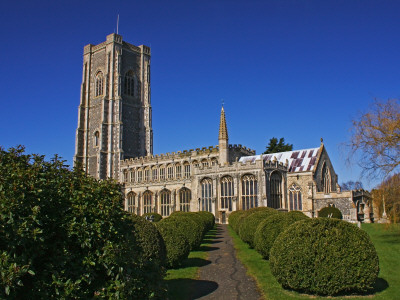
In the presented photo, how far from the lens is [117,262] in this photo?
5.54 m

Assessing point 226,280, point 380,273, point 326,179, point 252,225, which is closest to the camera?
point 226,280

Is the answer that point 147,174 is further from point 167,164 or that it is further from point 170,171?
point 170,171

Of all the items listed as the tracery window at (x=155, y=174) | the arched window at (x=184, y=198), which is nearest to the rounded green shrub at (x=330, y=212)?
the arched window at (x=184, y=198)

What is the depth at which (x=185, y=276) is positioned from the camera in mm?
12711

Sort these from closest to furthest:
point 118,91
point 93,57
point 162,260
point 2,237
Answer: point 2,237 < point 162,260 < point 118,91 < point 93,57

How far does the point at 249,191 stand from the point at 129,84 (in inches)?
1516

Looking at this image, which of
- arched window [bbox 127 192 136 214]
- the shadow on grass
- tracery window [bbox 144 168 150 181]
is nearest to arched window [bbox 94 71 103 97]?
tracery window [bbox 144 168 150 181]

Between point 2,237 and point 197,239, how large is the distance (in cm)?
1463

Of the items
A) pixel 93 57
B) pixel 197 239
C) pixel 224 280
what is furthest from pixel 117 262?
pixel 93 57

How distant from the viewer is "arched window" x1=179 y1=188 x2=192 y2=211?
4753 centimetres

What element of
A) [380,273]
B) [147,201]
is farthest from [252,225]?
[147,201]

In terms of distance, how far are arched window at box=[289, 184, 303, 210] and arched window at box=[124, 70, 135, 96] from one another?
1521 inches

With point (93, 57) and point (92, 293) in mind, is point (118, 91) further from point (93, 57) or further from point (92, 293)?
point (92, 293)

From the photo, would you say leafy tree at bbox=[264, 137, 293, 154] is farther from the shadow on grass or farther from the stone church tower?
the shadow on grass
